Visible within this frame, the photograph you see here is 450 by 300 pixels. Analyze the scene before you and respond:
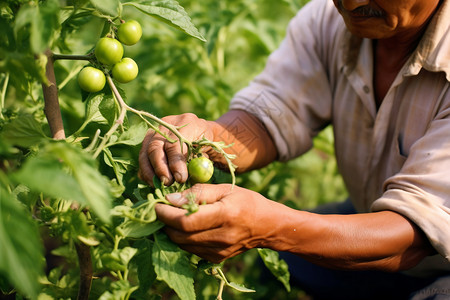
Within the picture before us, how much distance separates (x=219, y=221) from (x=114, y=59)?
38cm

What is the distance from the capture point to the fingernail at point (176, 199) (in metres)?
0.97

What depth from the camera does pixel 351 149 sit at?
5.36ft

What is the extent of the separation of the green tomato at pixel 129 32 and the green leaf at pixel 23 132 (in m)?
0.24

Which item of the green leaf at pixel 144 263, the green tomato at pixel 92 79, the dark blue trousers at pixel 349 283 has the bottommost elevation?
the dark blue trousers at pixel 349 283

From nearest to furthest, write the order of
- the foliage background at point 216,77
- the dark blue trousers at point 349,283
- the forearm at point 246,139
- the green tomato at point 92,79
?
the green tomato at point 92,79
the forearm at point 246,139
the dark blue trousers at point 349,283
the foliage background at point 216,77

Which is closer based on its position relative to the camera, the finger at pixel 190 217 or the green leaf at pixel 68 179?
the green leaf at pixel 68 179

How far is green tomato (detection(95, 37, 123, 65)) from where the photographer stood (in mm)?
928

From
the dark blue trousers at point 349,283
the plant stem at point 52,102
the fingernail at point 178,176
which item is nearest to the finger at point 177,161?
the fingernail at point 178,176

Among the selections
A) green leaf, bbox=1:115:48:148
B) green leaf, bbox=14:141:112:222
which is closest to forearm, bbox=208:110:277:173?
→ green leaf, bbox=1:115:48:148

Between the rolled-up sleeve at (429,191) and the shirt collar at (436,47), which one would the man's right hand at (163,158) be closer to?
the rolled-up sleeve at (429,191)

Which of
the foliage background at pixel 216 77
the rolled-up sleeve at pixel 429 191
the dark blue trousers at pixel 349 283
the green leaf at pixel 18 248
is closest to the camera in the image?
the green leaf at pixel 18 248

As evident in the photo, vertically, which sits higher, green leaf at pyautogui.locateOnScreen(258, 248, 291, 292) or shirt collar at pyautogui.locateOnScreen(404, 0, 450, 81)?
shirt collar at pyautogui.locateOnScreen(404, 0, 450, 81)

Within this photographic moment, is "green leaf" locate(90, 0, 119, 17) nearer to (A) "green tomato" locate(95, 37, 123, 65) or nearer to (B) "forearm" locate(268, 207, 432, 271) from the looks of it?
(A) "green tomato" locate(95, 37, 123, 65)

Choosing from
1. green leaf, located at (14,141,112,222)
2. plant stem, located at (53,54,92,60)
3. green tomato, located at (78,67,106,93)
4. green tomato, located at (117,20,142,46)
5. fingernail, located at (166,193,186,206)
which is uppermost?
green tomato, located at (117,20,142,46)
